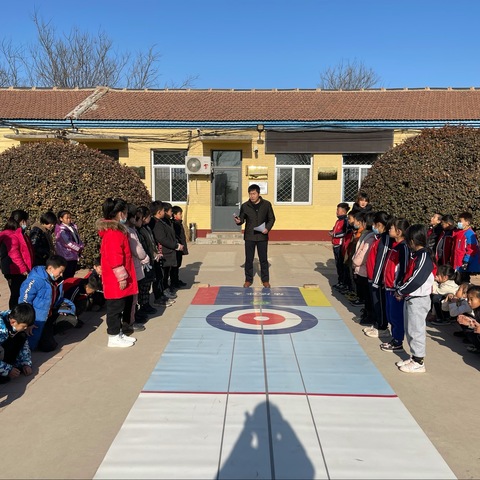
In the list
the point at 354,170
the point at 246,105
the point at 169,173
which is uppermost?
the point at 246,105

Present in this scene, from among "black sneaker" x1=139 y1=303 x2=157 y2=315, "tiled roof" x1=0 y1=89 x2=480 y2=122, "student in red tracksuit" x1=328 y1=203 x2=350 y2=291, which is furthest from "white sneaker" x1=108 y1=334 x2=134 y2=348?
"tiled roof" x1=0 y1=89 x2=480 y2=122

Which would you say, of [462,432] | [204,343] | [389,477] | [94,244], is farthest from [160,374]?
[94,244]

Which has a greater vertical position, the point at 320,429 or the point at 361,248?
the point at 361,248

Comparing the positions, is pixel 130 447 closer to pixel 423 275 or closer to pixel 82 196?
pixel 423 275

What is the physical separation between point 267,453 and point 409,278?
2.36m

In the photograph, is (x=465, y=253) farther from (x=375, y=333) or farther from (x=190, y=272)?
(x=190, y=272)

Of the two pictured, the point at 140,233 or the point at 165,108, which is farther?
the point at 165,108

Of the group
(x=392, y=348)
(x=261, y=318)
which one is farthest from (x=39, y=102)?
(x=392, y=348)

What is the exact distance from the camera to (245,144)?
15.3m

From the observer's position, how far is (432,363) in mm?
4680

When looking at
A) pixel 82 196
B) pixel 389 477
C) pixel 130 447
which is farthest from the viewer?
pixel 82 196

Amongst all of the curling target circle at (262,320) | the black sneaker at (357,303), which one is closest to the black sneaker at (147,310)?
the curling target circle at (262,320)

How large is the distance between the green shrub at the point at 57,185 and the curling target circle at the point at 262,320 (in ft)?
13.8

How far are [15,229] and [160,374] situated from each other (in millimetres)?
3248
